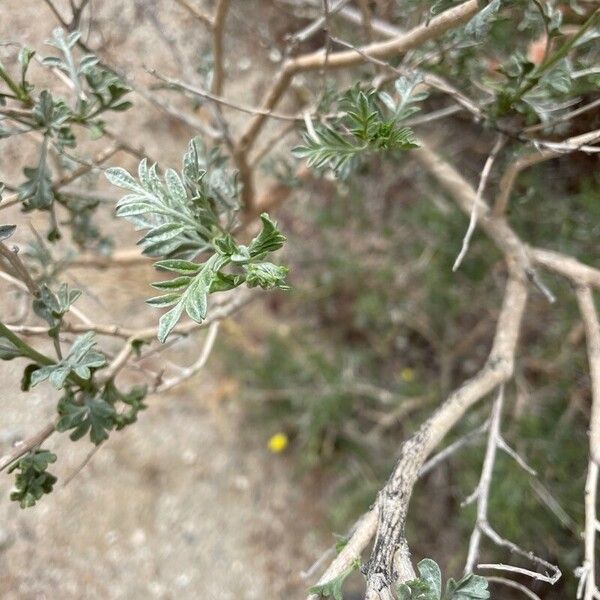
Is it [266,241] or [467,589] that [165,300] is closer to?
[266,241]

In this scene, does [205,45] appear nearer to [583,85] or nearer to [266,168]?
[266,168]

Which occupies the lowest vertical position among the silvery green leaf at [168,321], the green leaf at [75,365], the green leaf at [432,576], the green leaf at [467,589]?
the green leaf at [467,589]

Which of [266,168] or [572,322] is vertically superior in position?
[266,168]

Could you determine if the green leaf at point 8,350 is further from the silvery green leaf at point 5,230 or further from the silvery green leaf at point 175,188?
the silvery green leaf at point 175,188

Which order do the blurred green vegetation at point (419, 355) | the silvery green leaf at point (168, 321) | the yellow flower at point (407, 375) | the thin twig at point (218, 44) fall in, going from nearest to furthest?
the silvery green leaf at point (168, 321), the thin twig at point (218, 44), the blurred green vegetation at point (419, 355), the yellow flower at point (407, 375)

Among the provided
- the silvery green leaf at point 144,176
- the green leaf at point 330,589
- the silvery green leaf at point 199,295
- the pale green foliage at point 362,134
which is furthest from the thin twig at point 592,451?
the silvery green leaf at point 144,176

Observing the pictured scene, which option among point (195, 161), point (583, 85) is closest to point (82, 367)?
point (195, 161)

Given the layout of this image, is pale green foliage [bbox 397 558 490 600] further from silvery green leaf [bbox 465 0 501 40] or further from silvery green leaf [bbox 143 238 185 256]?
silvery green leaf [bbox 465 0 501 40]

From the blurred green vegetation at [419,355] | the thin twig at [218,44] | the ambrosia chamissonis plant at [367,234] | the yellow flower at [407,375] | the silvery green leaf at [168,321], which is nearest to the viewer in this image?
the silvery green leaf at [168,321]
